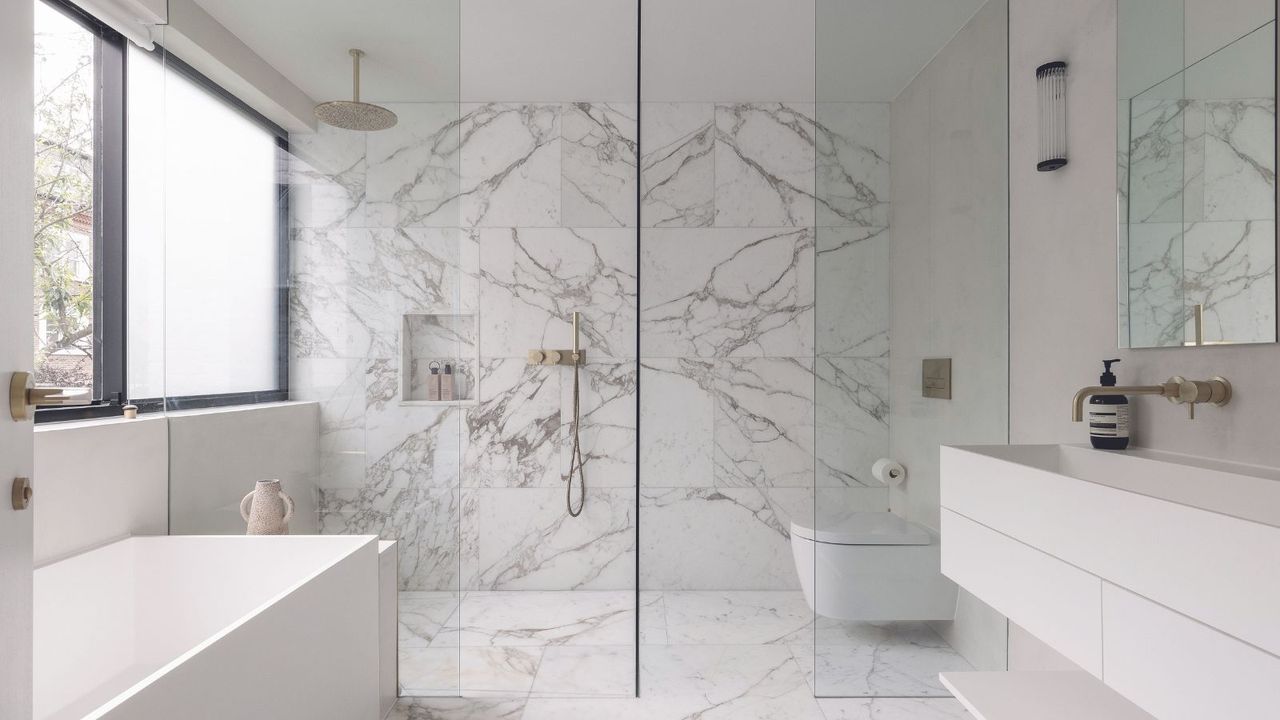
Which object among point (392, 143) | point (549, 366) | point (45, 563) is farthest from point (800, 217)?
point (45, 563)

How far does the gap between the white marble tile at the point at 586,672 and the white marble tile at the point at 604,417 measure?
0.95 m

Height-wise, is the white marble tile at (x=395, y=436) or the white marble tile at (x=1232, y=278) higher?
the white marble tile at (x=1232, y=278)

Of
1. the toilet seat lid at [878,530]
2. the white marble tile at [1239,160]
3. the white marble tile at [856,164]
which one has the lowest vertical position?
the toilet seat lid at [878,530]

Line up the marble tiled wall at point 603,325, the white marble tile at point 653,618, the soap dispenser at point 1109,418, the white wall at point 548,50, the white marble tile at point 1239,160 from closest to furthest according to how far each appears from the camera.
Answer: the white marble tile at point 1239,160
the soap dispenser at point 1109,418
the marble tiled wall at point 603,325
the white wall at point 548,50
the white marble tile at point 653,618

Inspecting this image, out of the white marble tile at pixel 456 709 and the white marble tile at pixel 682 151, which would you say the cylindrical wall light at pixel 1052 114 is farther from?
the white marble tile at pixel 456 709

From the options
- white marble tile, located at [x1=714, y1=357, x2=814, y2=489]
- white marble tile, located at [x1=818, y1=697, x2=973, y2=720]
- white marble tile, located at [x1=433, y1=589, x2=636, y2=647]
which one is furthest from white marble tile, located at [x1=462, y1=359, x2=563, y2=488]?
white marble tile, located at [x1=818, y1=697, x2=973, y2=720]

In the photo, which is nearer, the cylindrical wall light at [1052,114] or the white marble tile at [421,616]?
the cylindrical wall light at [1052,114]

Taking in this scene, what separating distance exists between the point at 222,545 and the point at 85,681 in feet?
1.44

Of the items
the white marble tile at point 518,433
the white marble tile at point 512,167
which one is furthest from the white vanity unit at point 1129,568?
the white marble tile at point 512,167

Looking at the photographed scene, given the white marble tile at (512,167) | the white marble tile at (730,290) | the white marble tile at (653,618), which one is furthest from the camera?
the white marble tile at (512,167)

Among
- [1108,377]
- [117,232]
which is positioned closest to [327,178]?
[117,232]

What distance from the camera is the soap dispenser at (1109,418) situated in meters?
1.71

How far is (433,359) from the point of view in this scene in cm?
215

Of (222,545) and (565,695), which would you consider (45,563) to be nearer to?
(222,545)
